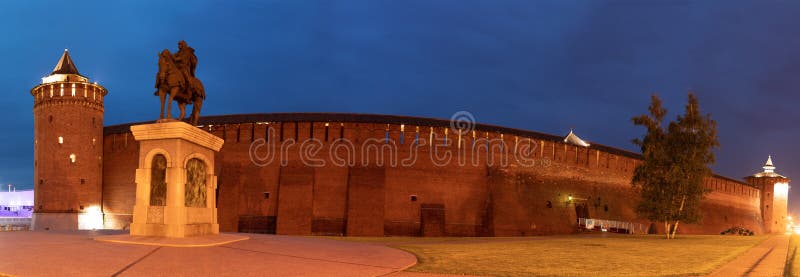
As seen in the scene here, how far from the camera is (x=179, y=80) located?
12445 millimetres

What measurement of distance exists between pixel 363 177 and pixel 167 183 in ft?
54.0

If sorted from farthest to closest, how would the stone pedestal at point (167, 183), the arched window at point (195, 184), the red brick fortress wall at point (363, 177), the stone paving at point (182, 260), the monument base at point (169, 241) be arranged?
the red brick fortress wall at point (363, 177), the arched window at point (195, 184), the stone pedestal at point (167, 183), the monument base at point (169, 241), the stone paving at point (182, 260)

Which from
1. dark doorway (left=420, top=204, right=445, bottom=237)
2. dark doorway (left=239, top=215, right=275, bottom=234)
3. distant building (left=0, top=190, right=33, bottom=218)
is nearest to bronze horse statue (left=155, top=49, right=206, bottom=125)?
dark doorway (left=239, top=215, right=275, bottom=234)

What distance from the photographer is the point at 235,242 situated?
11.2m

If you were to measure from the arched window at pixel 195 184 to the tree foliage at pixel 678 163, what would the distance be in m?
19.5

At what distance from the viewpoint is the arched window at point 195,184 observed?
1173cm

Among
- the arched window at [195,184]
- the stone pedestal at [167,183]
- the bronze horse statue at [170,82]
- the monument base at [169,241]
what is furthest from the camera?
the bronze horse statue at [170,82]

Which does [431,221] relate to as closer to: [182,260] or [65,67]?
[182,260]

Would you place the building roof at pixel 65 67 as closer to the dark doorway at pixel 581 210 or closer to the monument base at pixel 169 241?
the monument base at pixel 169 241

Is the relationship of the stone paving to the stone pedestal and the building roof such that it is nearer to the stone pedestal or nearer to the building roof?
the stone pedestal

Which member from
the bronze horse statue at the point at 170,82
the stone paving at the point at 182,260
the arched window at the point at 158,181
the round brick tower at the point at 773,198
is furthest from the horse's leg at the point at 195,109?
the round brick tower at the point at 773,198

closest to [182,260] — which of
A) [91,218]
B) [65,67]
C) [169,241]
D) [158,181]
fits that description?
[169,241]

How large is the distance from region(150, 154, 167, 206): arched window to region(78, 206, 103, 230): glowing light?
2215cm

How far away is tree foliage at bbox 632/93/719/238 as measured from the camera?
2316cm
